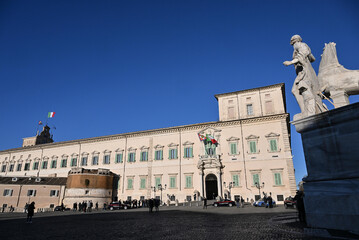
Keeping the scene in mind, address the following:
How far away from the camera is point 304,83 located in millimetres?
7145

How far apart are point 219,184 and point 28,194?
A: 30438 mm

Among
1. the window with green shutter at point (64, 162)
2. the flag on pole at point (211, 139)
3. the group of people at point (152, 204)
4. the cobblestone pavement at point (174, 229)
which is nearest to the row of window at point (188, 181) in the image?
the flag on pole at point (211, 139)

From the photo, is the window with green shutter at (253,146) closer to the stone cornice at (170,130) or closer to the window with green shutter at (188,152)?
the stone cornice at (170,130)

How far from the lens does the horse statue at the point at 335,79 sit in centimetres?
692

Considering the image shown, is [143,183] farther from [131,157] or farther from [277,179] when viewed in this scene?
[277,179]

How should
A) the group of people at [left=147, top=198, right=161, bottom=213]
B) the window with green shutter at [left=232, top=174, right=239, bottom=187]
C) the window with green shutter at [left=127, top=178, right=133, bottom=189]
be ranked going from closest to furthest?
the group of people at [left=147, top=198, right=161, bottom=213]
the window with green shutter at [left=232, top=174, right=239, bottom=187]
the window with green shutter at [left=127, top=178, right=133, bottom=189]

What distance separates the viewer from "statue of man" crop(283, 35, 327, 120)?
6908 millimetres

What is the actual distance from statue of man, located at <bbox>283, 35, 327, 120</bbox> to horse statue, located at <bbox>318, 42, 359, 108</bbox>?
0.27 metres

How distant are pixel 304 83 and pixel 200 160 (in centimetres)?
2818

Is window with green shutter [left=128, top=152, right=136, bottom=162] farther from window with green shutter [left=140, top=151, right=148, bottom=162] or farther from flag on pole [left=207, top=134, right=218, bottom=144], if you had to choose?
flag on pole [left=207, top=134, right=218, bottom=144]

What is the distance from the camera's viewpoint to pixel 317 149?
609cm

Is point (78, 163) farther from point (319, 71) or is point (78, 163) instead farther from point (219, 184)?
point (319, 71)

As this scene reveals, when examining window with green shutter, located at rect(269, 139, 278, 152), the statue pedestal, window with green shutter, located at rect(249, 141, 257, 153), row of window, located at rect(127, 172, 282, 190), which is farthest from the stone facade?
the statue pedestal

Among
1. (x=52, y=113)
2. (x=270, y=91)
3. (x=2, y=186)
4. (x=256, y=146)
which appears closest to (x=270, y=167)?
(x=256, y=146)
